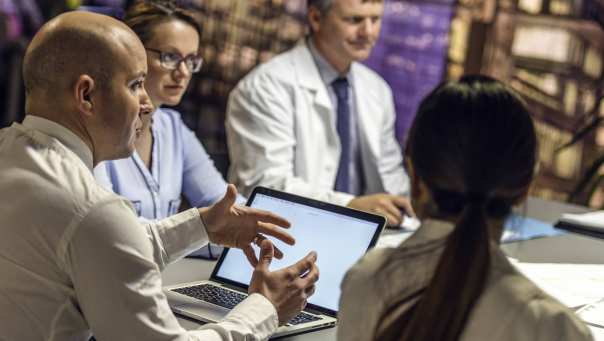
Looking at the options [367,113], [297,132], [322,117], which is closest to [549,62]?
[367,113]

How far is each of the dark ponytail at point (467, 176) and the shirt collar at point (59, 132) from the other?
63 centimetres

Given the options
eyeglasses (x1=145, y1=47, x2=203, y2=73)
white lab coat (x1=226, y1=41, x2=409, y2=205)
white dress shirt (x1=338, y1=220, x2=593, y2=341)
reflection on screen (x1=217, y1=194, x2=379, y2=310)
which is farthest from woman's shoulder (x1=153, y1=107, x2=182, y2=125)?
white dress shirt (x1=338, y1=220, x2=593, y2=341)

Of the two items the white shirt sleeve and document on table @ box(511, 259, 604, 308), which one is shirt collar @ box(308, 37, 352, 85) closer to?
document on table @ box(511, 259, 604, 308)

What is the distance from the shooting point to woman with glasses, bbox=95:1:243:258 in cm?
243

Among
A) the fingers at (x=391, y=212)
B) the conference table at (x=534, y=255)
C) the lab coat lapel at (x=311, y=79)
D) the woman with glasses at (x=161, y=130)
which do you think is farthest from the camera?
the lab coat lapel at (x=311, y=79)

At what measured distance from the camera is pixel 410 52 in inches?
198

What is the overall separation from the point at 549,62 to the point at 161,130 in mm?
2768

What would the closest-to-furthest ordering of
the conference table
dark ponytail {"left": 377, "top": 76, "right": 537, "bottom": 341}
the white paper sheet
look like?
dark ponytail {"left": 377, "top": 76, "right": 537, "bottom": 341} < the conference table < the white paper sheet

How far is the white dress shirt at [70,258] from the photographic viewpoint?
53.4 inches

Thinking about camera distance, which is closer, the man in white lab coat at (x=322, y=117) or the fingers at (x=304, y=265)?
the fingers at (x=304, y=265)

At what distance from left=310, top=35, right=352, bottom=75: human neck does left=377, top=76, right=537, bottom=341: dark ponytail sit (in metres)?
2.32

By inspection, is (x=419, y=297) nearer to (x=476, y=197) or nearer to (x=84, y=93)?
(x=476, y=197)

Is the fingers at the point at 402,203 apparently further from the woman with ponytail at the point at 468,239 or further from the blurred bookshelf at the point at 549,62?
the blurred bookshelf at the point at 549,62

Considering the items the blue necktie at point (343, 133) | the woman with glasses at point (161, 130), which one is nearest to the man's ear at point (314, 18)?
the blue necktie at point (343, 133)
